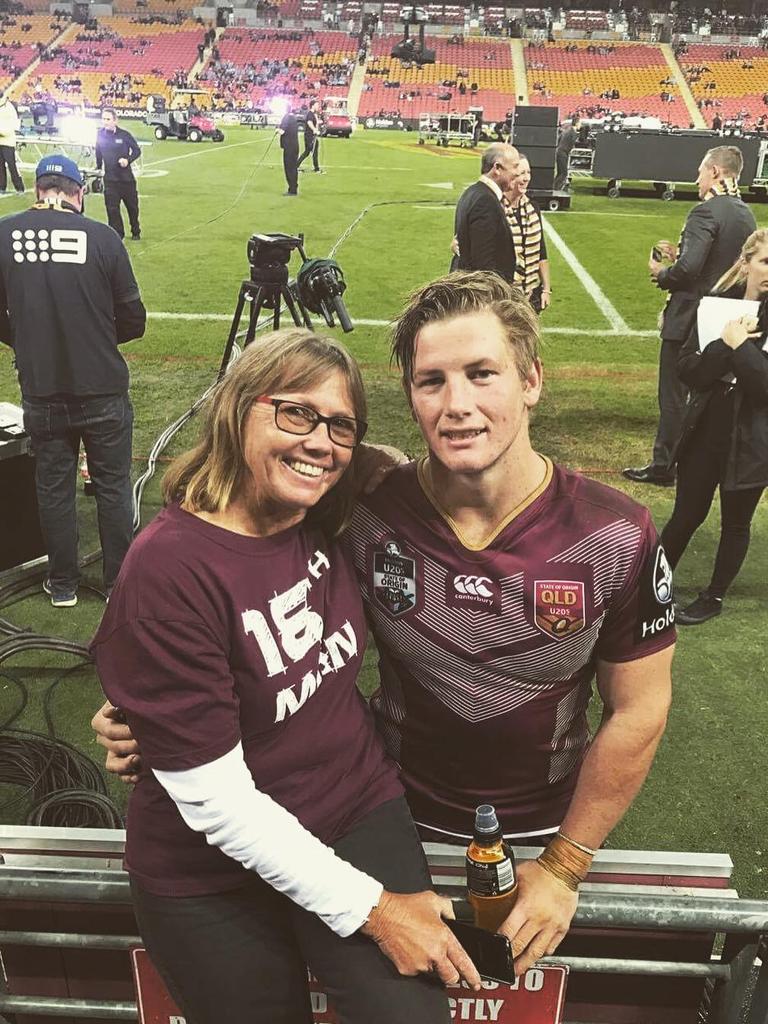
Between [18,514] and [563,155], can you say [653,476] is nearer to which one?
[18,514]

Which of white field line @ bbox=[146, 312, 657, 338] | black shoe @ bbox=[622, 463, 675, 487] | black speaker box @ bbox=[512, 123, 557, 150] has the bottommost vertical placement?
black shoe @ bbox=[622, 463, 675, 487]

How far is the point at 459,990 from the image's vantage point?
174cm

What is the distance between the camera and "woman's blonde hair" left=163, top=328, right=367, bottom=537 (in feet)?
5.32

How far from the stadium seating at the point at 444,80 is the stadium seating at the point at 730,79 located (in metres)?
12.0

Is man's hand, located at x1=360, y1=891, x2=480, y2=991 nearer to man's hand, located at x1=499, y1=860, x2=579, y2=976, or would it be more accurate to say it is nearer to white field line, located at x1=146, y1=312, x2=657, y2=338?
man's hand, located at x1=499, y1=860, x2=579, y2=976

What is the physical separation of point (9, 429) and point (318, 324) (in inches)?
215

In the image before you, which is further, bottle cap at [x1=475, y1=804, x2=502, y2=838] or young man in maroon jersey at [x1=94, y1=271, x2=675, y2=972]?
young man in maroon jersey at [x1=94, y1=271, x2=675, y2=972]

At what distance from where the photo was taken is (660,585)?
5.71ft

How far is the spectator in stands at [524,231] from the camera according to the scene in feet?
20.1

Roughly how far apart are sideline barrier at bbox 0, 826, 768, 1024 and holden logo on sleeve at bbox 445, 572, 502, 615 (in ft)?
1.75

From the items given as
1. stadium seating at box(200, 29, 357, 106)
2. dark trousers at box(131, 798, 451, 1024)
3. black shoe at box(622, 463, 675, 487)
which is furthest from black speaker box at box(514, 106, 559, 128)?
stadium seating at box(200, 29, 357, 106)

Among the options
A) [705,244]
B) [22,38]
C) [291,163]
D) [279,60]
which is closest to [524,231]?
[705,244]

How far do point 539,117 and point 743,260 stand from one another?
1500 cm

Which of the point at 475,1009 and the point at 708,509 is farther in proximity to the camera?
the point at 708,509
